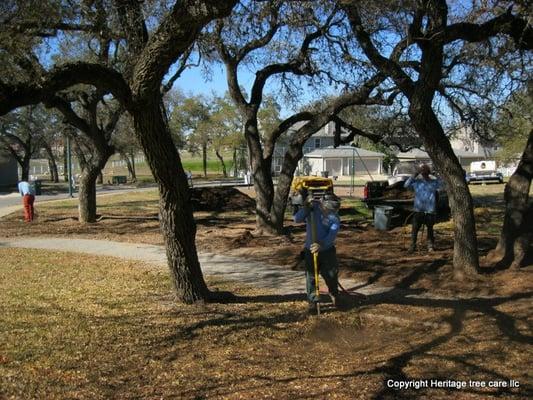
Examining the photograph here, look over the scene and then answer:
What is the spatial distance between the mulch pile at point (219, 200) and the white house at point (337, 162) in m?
38.1

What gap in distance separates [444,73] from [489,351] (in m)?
9.40

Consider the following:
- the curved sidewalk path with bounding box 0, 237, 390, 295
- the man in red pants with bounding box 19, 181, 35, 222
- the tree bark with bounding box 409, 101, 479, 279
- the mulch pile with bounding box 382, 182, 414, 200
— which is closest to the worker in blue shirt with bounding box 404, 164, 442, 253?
the tree bark with bounding box 409, 101, 479, 279

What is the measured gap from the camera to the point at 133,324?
20.7 ft

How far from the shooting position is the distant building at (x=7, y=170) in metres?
51.4

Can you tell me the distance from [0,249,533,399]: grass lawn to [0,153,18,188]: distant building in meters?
47.7

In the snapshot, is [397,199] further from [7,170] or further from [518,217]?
[7,170]

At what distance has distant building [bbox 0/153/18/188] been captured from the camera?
5144cm

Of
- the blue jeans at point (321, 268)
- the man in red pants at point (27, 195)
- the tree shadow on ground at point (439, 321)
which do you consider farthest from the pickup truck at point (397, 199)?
the man in red pants at point (27, 195)

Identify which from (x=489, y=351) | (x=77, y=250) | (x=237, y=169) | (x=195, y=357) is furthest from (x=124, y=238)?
(x=237, y=169)

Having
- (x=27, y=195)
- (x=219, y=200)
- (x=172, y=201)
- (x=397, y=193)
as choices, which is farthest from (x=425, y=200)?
(x=219, y=200)

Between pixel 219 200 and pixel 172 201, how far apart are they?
1649 centimetres

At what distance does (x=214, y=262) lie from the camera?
11.1m

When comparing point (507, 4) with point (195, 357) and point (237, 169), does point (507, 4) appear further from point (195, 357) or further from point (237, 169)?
point (237, 169)

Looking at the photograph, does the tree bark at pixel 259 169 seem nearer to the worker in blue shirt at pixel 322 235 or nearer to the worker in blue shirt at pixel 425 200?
the worker in blue shirt at pixel 425 200
